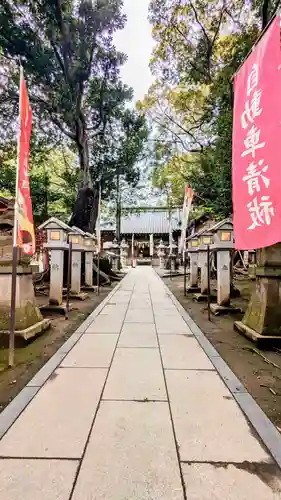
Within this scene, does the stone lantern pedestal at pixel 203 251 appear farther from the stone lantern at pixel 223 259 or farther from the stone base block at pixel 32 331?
the stone base block at pixel 32 331

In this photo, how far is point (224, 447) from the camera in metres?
1.86

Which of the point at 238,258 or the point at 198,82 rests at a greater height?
the point at 198,82

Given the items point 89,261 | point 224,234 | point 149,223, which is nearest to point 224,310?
point 224,234

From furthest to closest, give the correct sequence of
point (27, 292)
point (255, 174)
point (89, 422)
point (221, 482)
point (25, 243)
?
point (27, 292) < point (25, 243) < point (255, 174) < point (89, 422) < point (221, 482)

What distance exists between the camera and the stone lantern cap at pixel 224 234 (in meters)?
5.92

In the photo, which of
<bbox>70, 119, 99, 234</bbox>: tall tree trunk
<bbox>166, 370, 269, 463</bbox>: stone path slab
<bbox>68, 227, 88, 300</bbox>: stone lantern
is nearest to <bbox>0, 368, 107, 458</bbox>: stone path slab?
<bbox>166, 370, 269, 463</bbox>: stone path slab

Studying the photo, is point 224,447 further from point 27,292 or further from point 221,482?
point 27,292

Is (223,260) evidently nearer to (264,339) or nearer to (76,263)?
(264,339)

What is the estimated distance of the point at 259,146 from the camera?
122 inches

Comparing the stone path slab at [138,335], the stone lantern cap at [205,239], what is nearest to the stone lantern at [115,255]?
the stone lantern cap at [205,239]

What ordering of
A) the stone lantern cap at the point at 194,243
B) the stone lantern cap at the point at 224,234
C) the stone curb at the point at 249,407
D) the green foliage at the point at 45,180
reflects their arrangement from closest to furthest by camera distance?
the stone curb at the point at 249,407 → the stone lantern cap at the point at 224,234 → the stone lantern cap at the point at 194,243 → the green foliage at the point at 45,180

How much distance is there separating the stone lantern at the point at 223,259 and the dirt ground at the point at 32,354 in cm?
294

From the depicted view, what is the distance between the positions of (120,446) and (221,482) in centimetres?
65

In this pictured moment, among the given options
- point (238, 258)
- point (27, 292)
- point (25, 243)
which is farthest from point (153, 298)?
point (238, 258)
